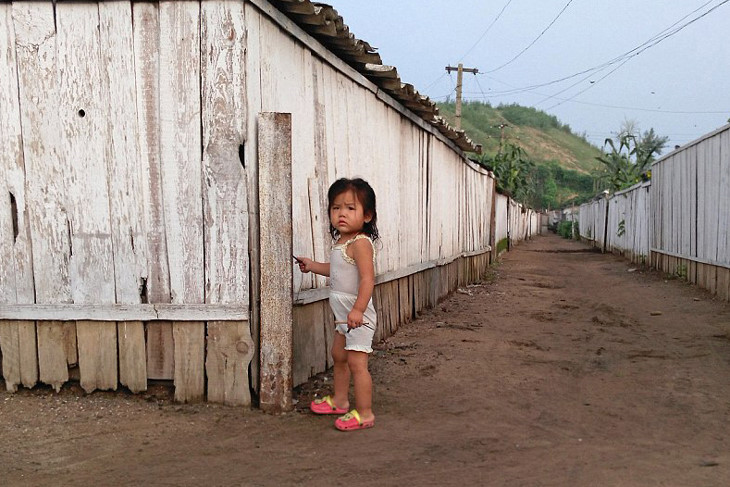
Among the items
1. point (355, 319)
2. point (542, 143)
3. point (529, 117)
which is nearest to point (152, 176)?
point (355, 319)

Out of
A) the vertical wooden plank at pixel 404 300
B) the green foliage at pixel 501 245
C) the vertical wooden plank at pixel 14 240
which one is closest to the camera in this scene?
the vertical wooden plank at pixel 14 240

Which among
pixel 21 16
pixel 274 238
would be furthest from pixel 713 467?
pixel 21 16

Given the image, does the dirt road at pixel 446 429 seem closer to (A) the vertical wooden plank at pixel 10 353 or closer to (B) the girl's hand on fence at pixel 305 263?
(A) the vertical wooden plank at pixel 10 353

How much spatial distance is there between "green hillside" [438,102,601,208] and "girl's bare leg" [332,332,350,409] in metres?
65.5

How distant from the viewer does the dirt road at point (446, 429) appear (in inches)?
112

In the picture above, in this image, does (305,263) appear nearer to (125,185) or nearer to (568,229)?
(125,185)

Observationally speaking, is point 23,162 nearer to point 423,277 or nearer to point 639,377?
point 639,377

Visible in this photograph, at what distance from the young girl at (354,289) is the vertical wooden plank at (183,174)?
2.71 ft

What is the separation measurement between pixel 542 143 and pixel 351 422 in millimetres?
106721

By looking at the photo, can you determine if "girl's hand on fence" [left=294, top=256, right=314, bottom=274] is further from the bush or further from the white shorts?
the bush

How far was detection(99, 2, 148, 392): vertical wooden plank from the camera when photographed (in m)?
3.74

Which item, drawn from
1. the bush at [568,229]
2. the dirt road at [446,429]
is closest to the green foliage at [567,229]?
the bush at [568,229]

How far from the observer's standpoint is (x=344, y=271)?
143 inches

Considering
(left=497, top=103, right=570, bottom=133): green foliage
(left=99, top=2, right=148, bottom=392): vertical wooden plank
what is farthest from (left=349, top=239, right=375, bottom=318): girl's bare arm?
(left=497, top=103, right=570, bottom=133): green foliage
